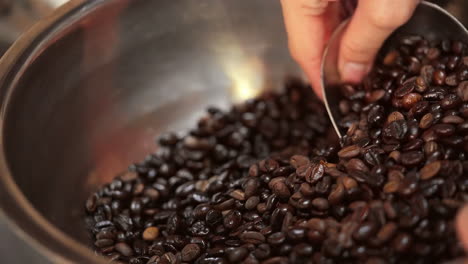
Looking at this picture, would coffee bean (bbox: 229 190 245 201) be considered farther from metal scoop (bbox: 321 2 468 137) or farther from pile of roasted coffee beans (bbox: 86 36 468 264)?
metal scoop (bbox: 321 2 468 137)

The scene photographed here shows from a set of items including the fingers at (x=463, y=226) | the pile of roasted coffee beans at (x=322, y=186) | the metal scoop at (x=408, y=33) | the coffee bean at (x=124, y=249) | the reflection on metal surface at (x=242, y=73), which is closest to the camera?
the fingers at (x=463, y=226)

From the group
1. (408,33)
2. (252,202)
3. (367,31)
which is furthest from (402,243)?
(408,33)

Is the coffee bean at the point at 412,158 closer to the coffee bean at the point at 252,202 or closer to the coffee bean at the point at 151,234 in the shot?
the coffee bean at the point at 252,202

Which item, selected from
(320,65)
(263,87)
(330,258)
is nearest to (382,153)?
(330,258)

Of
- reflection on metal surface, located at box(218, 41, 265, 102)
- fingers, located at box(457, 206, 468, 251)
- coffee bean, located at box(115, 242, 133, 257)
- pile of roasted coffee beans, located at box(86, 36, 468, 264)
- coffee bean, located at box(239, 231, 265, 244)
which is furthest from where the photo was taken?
reflection on metal surface, located at box(218, 41, 265, 102)

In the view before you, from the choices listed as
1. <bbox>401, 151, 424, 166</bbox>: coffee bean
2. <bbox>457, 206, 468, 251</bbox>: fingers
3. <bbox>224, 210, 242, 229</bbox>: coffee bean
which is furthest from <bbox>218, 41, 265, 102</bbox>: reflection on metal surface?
<bbox>457, 206, 468, 251</bbox>: fingers

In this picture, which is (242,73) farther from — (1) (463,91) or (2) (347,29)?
(1) (463,91)

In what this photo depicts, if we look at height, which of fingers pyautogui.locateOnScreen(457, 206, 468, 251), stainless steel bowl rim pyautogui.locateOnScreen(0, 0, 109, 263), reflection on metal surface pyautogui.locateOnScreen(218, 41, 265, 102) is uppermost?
stainless steel bowl rim pyautogui.locateOnScreen(0, 0, 109, 263)

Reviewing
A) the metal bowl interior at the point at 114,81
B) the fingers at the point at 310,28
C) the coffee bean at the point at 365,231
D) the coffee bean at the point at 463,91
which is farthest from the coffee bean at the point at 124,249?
the coffee bean at the point at 463,91
